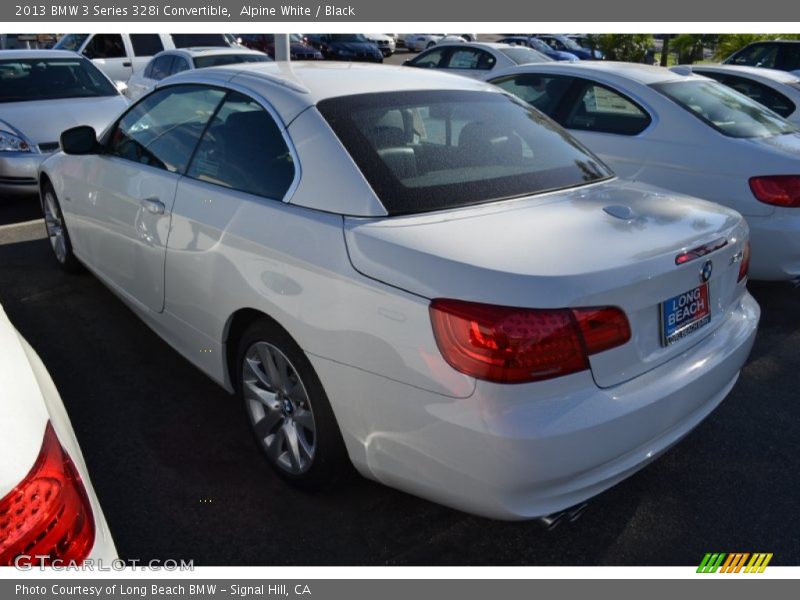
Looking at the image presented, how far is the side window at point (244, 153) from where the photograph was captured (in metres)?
2.97

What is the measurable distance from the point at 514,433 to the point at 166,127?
2636 mm

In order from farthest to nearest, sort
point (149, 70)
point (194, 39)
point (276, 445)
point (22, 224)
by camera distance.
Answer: point (194, 39) → point (149, 70) → point (22, 224) → point (276, 445)

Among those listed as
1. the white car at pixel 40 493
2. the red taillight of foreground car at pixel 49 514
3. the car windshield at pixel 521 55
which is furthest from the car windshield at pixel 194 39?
the red taillight of foreground car at pixel 49 514

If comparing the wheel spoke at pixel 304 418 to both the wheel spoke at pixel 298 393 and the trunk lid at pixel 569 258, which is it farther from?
the trunk lid at pixel 569 258

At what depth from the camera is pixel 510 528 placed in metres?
2.83

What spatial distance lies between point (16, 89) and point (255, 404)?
6.62 meters

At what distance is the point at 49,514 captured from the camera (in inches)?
63.2

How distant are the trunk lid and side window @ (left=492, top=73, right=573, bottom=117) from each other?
327cm

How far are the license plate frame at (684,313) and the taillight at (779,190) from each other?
247 cm

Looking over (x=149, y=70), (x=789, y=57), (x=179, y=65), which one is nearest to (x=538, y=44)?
(x=789, y=57)

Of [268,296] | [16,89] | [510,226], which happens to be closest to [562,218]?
[510,226]

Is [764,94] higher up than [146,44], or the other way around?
[146,44]

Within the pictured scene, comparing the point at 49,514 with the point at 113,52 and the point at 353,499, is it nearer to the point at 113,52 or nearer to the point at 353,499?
the point at 353,499

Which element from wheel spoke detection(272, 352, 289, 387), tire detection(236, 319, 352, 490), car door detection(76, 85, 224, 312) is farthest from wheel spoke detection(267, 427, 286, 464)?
car door detection(76, 85, 224, 312)
